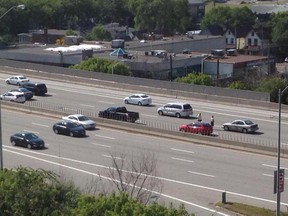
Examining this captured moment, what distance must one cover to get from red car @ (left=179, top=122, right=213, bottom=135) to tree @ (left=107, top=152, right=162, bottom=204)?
23.1ft

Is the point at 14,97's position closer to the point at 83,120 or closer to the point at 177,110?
the point at 83,120

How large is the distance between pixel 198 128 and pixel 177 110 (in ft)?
20.7

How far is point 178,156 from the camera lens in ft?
139

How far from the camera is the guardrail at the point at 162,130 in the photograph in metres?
43.7

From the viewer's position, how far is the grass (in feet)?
104

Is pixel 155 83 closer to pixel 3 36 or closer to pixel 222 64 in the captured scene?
pixel 222 64

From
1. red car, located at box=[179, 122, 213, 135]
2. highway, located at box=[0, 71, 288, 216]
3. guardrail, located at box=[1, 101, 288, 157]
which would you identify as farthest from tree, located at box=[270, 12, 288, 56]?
red car, located at box=[179, 122, 213, 135]

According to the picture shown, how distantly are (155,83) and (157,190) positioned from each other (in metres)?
29.7

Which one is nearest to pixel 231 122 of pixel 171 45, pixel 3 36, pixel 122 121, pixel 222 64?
pixel 122 121

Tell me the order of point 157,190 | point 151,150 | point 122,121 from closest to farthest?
1. point 157,190
2. point 151,150
3. point 122,121

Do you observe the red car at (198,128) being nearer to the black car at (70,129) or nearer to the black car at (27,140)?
the black car at (70,129)

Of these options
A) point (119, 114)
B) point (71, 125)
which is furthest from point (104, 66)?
point (71, 125)

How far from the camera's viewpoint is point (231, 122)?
50.8 meters

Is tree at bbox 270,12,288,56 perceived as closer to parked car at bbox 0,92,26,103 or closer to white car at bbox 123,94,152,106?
white car at bbox 123,94,152,106
